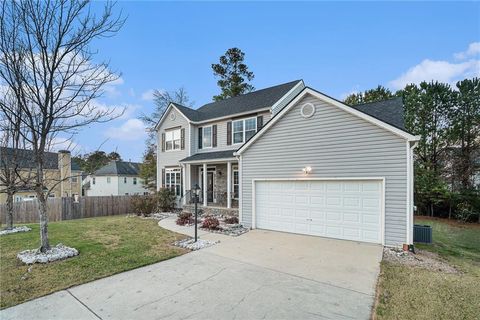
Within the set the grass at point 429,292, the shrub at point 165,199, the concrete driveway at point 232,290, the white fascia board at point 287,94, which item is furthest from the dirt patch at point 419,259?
the shrub at point 165,199

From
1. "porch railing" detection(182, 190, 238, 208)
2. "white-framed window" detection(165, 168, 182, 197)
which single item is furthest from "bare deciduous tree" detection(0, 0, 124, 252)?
"white-framed window" detection(165, 168, 182, 197)

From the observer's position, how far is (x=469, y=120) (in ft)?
52.6

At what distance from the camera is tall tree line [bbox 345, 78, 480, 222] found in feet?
51.2

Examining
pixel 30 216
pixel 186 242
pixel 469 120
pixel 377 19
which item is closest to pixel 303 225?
pixel 186 242

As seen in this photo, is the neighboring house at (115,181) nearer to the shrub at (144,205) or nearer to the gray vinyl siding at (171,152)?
the gray vinyl siding at (171,152)

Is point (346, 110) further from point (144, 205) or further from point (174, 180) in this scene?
point (174, 180)

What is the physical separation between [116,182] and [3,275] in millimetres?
32192

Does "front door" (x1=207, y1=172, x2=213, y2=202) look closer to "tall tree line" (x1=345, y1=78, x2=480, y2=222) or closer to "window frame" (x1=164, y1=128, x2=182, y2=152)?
"window frame" (x1=164, y1=128, x2=182, y2=152)

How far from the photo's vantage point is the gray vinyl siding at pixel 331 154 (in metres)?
7.16

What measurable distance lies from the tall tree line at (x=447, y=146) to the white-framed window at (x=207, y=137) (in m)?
13.6

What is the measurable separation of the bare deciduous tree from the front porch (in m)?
7.86

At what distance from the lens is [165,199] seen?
1598cm

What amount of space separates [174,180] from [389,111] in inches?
550

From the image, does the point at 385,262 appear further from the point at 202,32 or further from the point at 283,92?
the point at 202,32
